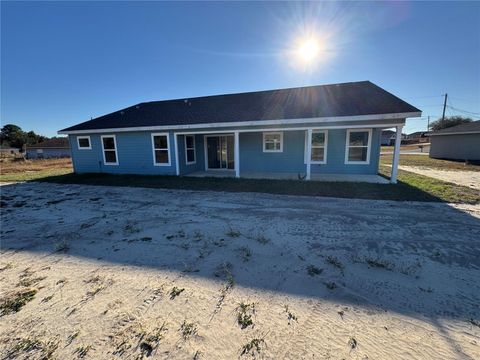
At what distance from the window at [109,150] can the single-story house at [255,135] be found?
0.05 metres

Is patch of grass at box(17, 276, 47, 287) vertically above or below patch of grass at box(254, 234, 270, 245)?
below

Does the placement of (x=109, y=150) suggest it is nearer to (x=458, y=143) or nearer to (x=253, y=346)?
(x=253, y=346)

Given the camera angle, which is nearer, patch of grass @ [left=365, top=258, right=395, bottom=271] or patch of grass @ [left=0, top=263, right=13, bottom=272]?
patch of grass @ [left=365, top=258, right=395, bottom=271]

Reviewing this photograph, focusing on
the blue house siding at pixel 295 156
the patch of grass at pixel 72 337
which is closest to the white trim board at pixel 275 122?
the blue house siding at pixel 295 156

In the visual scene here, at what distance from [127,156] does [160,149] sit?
210 cm

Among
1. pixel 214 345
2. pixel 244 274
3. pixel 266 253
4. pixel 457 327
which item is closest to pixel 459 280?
pixel 457 327

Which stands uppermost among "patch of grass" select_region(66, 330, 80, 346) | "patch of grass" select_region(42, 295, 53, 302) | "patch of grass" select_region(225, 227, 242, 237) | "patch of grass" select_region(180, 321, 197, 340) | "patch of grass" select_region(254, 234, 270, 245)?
"patch of grass" select_region(225, 227, 242, 237)

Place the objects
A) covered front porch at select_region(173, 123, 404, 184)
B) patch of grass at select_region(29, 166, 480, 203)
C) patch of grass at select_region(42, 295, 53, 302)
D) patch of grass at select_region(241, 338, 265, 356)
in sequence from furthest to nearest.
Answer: covered front porch at select_region(173, 123, 404, 184), patch of grass at select_region(29, 166, 480, 203), patch of grass at select_region(42, 295, 53, 302), patch of grass at select_region(241, 338, 265, 356)

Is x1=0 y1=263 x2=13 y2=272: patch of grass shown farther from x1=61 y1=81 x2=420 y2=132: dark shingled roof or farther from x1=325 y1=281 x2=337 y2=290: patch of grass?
x1=61 y1=81 x2=420 y2=132: dark shingled roof

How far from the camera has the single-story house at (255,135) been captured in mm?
9312

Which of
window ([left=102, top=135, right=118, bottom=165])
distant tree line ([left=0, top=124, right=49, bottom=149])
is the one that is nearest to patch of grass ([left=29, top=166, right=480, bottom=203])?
window ([left=102, top=135, right=118, bottom=165])

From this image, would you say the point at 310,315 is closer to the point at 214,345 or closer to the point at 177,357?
the point at 214,345

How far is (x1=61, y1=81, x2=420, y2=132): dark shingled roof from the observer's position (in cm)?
931

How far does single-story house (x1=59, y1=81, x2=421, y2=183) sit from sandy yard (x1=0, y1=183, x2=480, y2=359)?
16.6 ft
